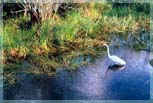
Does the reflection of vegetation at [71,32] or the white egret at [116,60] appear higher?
the reflection of vegetation at [71,32]

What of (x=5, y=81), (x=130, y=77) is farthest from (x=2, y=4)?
(x=130, y=77)

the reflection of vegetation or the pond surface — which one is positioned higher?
the reflection of vegetation

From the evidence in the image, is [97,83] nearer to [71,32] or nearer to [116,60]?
[116,60]

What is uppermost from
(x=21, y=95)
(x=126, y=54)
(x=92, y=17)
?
(x=92, y=17)

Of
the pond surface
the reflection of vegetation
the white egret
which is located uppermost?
the reflection of vegetation

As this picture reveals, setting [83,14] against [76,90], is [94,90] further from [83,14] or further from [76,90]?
[83,14]

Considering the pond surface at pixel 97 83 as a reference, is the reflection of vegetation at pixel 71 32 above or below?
above

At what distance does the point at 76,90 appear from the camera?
153 inches

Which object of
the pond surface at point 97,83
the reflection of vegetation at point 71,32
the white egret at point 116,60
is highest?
the reflection of vegetation at point 71,32

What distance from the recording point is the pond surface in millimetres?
3850

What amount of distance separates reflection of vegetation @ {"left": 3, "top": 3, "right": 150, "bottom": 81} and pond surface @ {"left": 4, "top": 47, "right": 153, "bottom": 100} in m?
0.10

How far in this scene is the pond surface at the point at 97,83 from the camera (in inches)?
152

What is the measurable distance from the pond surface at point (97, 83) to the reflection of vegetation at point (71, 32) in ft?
0.34

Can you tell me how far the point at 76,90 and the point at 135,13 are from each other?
33.3 inches
